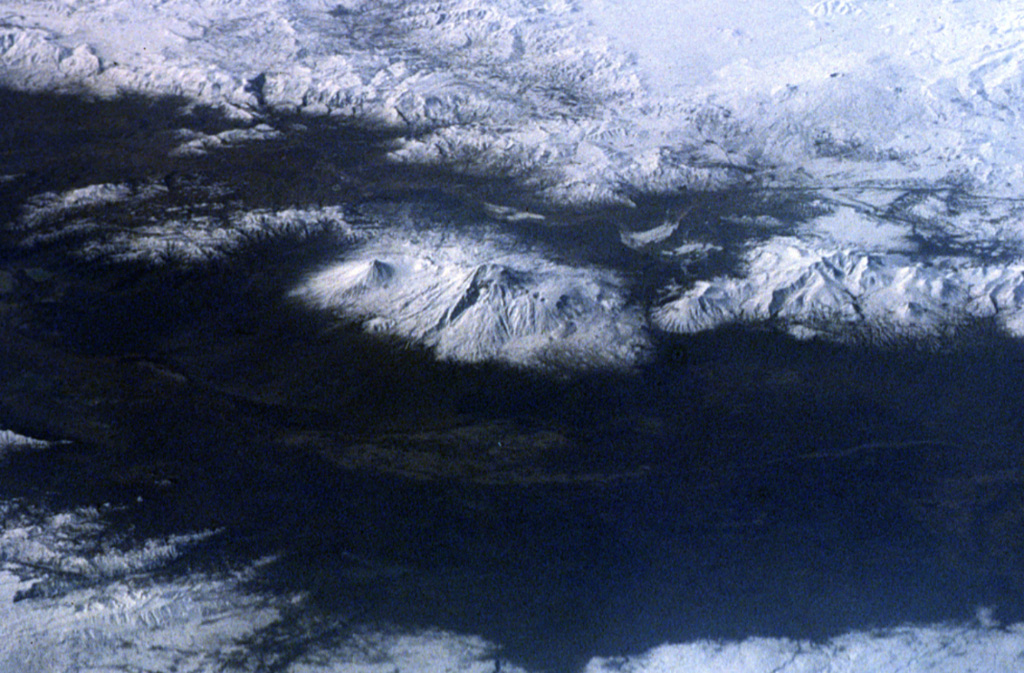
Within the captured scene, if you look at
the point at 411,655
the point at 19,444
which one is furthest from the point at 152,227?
the point at 411,655

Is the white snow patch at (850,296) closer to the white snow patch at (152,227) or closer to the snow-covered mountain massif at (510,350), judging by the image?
the snow-covered mountain massif at (510,350)

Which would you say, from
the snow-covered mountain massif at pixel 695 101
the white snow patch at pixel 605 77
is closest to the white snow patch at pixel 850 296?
the snow-covered mountain massif at pixel 695 101

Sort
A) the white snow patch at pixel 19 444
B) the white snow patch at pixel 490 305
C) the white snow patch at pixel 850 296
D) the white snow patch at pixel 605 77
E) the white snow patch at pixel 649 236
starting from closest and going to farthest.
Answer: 1. the white snow patch at pixel 19 444
2. the white snow patch at pixel 490 305
3. the white snow patch at pixel 850 296
4. the white snow patch at pixel 649 236
5. the white snow patch at pixel 605 77

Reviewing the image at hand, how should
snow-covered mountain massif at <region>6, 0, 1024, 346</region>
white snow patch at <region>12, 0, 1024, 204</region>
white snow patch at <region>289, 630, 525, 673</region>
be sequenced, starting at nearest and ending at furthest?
white snow patch at <region>289, 630, 525, 673</region> < snow-covered mountain massif at <region>6, 0, 1024, 346</region> < white snow patch at <region>12, 0, 1024, 204</region>

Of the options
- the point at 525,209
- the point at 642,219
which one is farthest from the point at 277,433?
the point at 642,219

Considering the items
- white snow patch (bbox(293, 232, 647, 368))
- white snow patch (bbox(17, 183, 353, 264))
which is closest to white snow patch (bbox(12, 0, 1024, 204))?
white snow patch (bbox(17, 183, 353, 264))

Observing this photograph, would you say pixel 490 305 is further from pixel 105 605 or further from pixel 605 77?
pixel 605 77

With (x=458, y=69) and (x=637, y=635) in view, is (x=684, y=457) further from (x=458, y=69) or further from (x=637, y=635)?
(x=458, y=69)

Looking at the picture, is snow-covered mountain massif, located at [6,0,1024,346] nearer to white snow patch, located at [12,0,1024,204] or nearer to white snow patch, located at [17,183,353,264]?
white snow patch, located at [12,0,1024,204]

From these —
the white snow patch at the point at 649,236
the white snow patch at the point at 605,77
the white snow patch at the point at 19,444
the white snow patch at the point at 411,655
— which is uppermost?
the white snow patch at the point at 605,77
